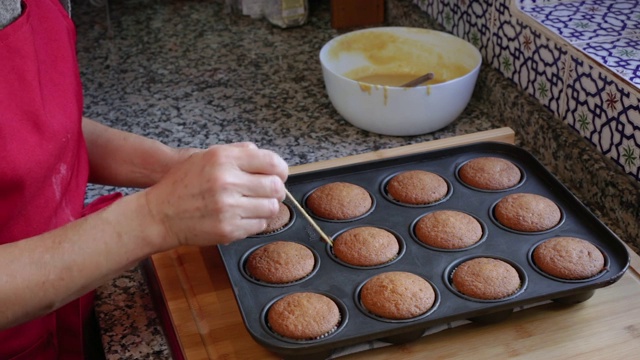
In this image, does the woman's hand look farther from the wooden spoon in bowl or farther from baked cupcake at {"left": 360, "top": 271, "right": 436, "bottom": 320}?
the wooden spoon in bowl

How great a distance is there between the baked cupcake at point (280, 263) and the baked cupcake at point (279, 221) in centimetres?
6

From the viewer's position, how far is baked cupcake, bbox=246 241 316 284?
1.07 meters

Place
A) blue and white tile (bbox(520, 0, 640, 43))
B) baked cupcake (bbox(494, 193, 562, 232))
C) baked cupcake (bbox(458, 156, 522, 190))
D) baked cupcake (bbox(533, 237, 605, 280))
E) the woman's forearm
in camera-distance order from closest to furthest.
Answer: the woman's forearm, baked cupcake (bbox(533, 237, 605, 280)), baked cupcake (bbox(494, 193, 562, 232)), baked cupcake (bbox(458, 156, 522, 190)), blue and white tile (bbox(520, 0, 640, 43))

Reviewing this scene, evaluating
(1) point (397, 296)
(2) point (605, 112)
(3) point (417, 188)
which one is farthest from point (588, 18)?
(1) point (397, 296)

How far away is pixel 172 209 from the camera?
0.96 metres

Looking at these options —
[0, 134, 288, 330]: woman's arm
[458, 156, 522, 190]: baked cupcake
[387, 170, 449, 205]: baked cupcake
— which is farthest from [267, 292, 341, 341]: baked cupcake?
[458, 156, 522, 190]: baked cupcake

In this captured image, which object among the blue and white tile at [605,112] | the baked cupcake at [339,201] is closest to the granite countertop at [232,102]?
the blue and white tile at [605,112]

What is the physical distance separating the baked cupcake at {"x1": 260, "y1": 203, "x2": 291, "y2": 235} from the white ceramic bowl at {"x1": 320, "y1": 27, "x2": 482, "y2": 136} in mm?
379

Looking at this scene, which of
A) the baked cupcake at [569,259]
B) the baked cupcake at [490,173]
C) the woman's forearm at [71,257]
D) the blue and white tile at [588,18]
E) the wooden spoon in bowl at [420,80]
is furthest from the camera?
the wooden spoon in bowl at [420,80]

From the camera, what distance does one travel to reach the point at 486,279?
1030mm

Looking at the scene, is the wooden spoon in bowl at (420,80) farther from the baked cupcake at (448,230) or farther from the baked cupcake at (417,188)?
the baked cupcake at (448,230)

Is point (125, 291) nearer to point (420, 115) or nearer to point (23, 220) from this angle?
point (23, 220)

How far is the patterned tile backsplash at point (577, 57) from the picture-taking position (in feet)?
4.05

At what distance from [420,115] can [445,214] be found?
0.38 meters
